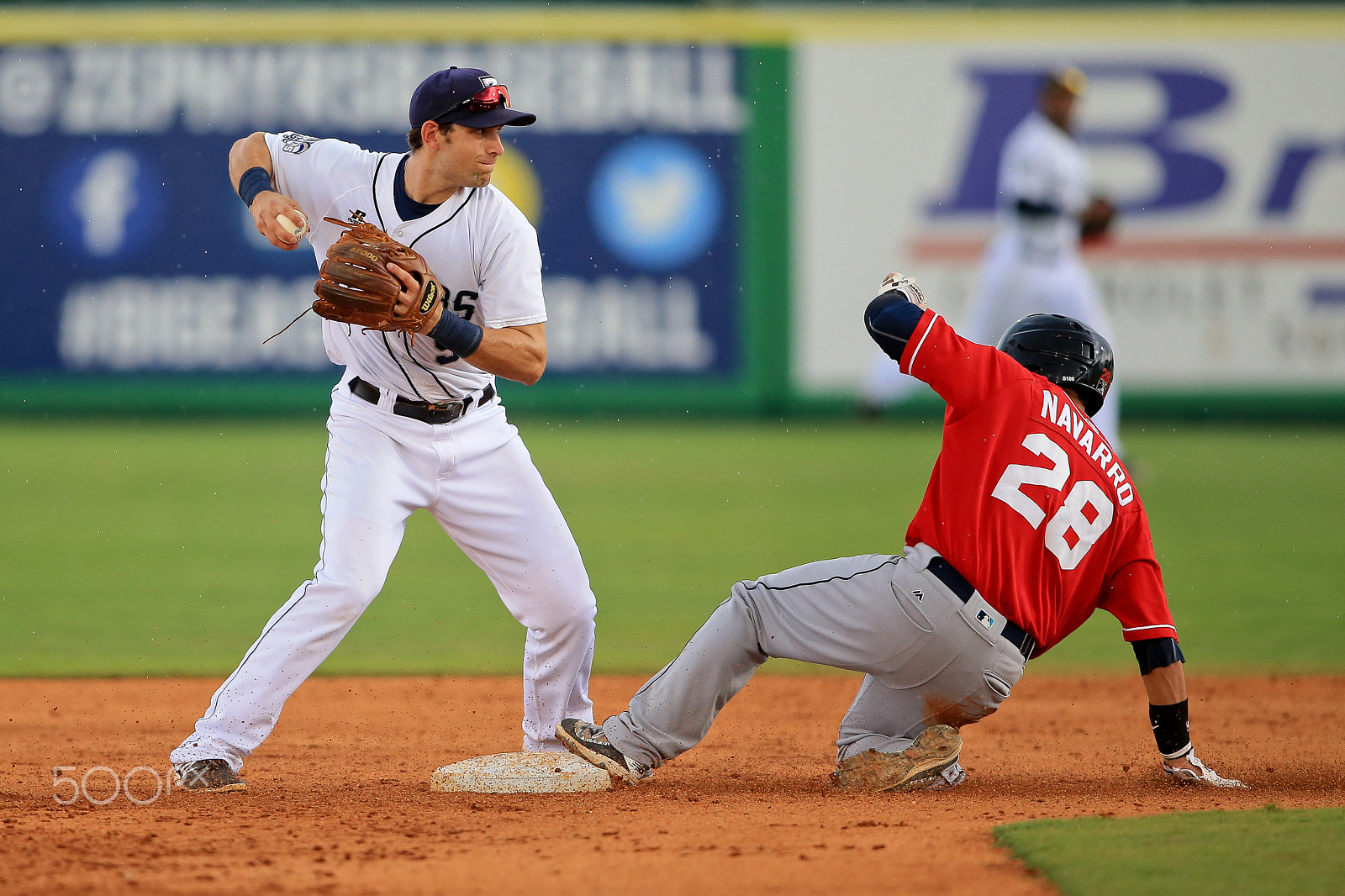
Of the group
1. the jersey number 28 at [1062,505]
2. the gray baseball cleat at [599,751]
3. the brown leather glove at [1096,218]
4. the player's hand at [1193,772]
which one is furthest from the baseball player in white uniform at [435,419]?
the brown leather glove at [1096,218]

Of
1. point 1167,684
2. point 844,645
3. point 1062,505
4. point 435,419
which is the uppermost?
point 435,419

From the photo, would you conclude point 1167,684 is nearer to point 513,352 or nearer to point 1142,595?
point 1142,595

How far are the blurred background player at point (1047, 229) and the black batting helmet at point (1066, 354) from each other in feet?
20.4

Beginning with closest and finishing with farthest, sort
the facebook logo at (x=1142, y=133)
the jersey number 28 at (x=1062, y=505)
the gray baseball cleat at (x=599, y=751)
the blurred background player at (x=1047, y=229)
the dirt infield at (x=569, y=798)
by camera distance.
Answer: the dirt infield at (x=569, y=798), the jersey number 28 at (x=1062, y=505), the gray baseball cleat at (x=599, y=751), the blurred background player at (x=1047, y=229), the facebook logo at (x=1142, y=133)

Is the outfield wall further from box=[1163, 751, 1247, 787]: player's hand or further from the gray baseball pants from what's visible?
box=[1163, 751, 1247, 787]: player's hand

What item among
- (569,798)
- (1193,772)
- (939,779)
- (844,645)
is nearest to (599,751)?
(569,798)

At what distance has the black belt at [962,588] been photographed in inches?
148

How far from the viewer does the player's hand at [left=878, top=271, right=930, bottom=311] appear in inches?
153

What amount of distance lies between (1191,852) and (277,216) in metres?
2.68

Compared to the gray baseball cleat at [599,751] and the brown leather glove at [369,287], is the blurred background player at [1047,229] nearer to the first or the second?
the gray baseball cleat at [599,751]

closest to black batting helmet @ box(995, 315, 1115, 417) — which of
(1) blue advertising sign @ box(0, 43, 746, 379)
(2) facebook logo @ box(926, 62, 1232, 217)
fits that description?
(1) blue advertising sign @ box(0, 43, 746, 379)

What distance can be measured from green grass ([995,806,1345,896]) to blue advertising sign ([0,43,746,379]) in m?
11.0

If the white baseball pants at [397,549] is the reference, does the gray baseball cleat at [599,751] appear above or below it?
below

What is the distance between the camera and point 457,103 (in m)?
4.06
